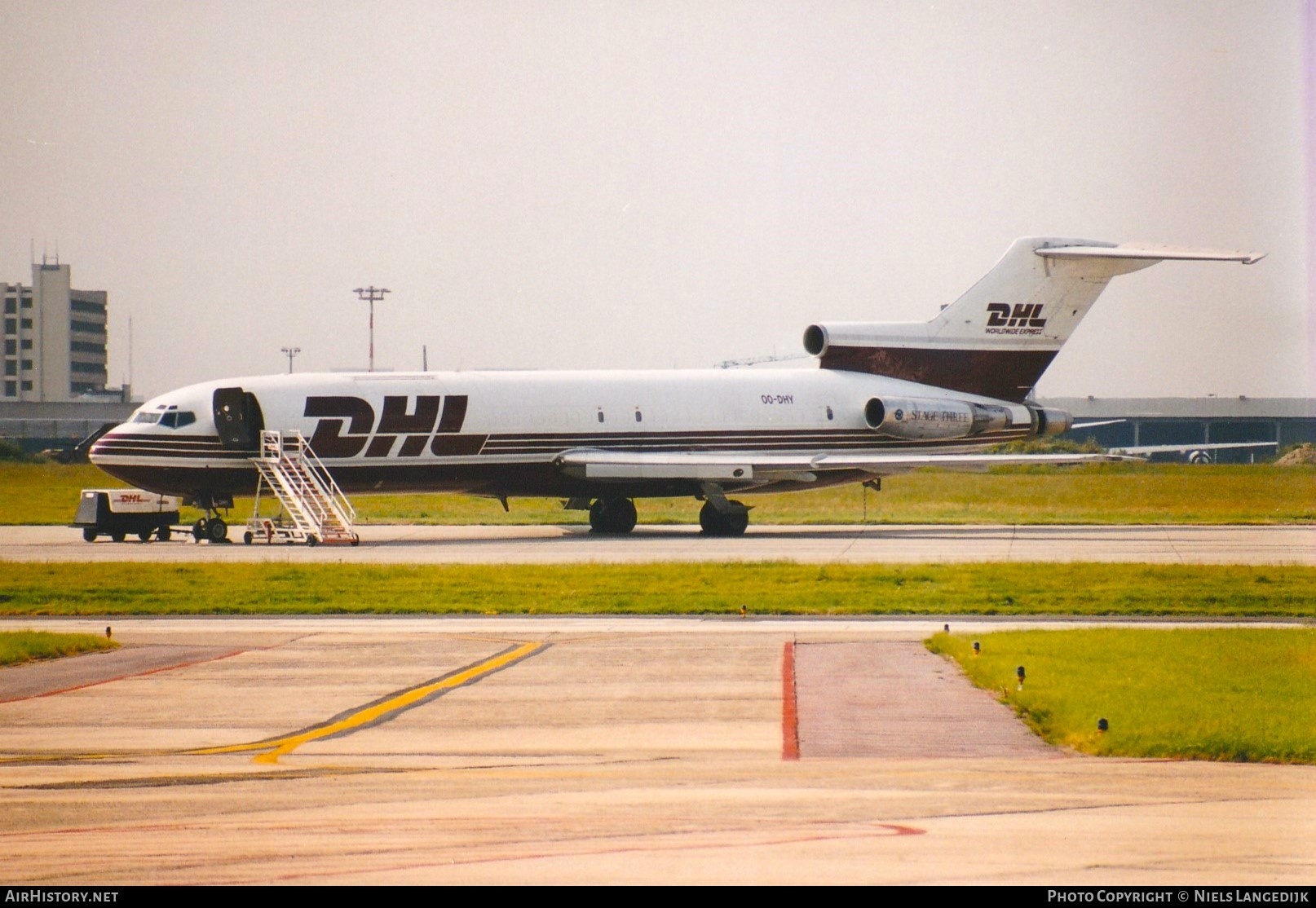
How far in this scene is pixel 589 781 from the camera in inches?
447

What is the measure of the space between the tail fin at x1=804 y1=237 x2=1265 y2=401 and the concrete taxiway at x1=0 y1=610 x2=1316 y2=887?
2791cm

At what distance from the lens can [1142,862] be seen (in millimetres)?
8602

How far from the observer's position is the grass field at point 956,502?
4844 centimetres

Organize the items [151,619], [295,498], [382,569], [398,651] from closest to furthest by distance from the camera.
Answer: [398,651] < [151,619] < [382,569] < [295,498]

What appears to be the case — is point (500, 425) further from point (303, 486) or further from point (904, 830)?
point (904, 830)

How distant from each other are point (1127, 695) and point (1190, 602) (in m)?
11.2

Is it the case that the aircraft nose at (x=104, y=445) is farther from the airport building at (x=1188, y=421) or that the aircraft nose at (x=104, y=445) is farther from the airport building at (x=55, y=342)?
the airport building at (x=1188, y=421)

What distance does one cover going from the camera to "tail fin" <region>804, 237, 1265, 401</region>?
46.5 metres

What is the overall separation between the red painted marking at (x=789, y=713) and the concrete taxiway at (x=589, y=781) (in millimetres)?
49

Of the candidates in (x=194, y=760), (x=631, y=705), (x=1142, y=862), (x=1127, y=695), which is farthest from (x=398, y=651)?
(x=1142, y=862)

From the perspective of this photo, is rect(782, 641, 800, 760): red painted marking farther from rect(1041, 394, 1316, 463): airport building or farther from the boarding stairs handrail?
rect(1041, 394, 1316, 463): airport building

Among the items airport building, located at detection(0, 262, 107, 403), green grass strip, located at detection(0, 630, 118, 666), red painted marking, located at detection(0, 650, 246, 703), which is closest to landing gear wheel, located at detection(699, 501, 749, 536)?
green grass strip, located at detection(0, 630, 118, 666)
